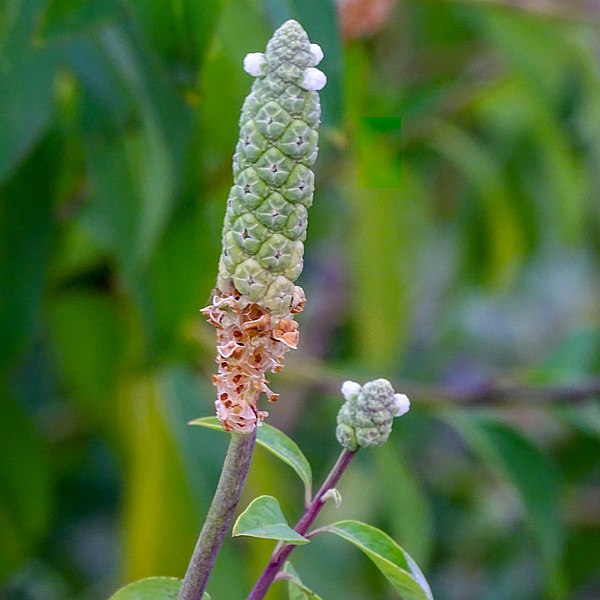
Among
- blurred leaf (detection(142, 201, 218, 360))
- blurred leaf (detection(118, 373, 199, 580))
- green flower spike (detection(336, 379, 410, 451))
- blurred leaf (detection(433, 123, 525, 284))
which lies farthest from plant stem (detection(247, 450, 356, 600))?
blurred leaf (detection(433, 123, 525, 284))

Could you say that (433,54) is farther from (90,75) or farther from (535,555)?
(90,75)

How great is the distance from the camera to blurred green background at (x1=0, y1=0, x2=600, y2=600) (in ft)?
2.40

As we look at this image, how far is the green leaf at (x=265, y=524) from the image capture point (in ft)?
1.12

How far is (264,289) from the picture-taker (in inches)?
12.8

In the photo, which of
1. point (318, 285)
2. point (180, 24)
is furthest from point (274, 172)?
point (318, 285)

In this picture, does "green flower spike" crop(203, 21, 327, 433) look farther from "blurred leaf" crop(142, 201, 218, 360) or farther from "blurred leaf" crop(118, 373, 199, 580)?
"blurred leaf" crop(118, 373, 199, 580)

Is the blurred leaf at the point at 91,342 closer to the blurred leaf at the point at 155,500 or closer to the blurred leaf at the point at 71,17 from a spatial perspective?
the blurred leaf at the point at 155,500

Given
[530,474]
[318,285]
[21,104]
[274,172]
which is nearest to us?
[274,172]

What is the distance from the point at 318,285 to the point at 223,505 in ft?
5.49

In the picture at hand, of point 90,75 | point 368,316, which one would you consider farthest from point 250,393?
point 368,316

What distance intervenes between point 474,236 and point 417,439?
343mm

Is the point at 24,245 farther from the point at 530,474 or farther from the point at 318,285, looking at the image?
the point at 318,285

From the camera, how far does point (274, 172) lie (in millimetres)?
311

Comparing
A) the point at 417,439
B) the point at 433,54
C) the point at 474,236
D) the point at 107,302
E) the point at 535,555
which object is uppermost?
the point at 433,54
